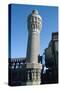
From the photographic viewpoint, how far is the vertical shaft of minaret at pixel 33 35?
1.99m

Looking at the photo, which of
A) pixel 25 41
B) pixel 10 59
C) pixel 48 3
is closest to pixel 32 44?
pixel 25 41

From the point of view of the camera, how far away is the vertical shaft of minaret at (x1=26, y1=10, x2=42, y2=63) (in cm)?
199

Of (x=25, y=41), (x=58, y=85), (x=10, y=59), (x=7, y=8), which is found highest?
(x=7, y=8)

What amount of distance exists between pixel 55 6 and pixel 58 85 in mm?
566

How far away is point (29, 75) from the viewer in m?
1.99

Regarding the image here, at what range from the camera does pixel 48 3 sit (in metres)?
2.05

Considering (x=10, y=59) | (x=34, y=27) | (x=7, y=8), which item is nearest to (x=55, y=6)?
(x=34, y=27)

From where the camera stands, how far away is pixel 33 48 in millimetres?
1999

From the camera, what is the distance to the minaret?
1990mm

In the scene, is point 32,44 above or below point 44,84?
above

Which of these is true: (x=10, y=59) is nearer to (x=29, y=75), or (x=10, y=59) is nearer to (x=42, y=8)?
(x=29, y=75)

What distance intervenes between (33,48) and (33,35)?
90 mm

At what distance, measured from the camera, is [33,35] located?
6.58ft

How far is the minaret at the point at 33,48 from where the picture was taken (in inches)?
78.4
